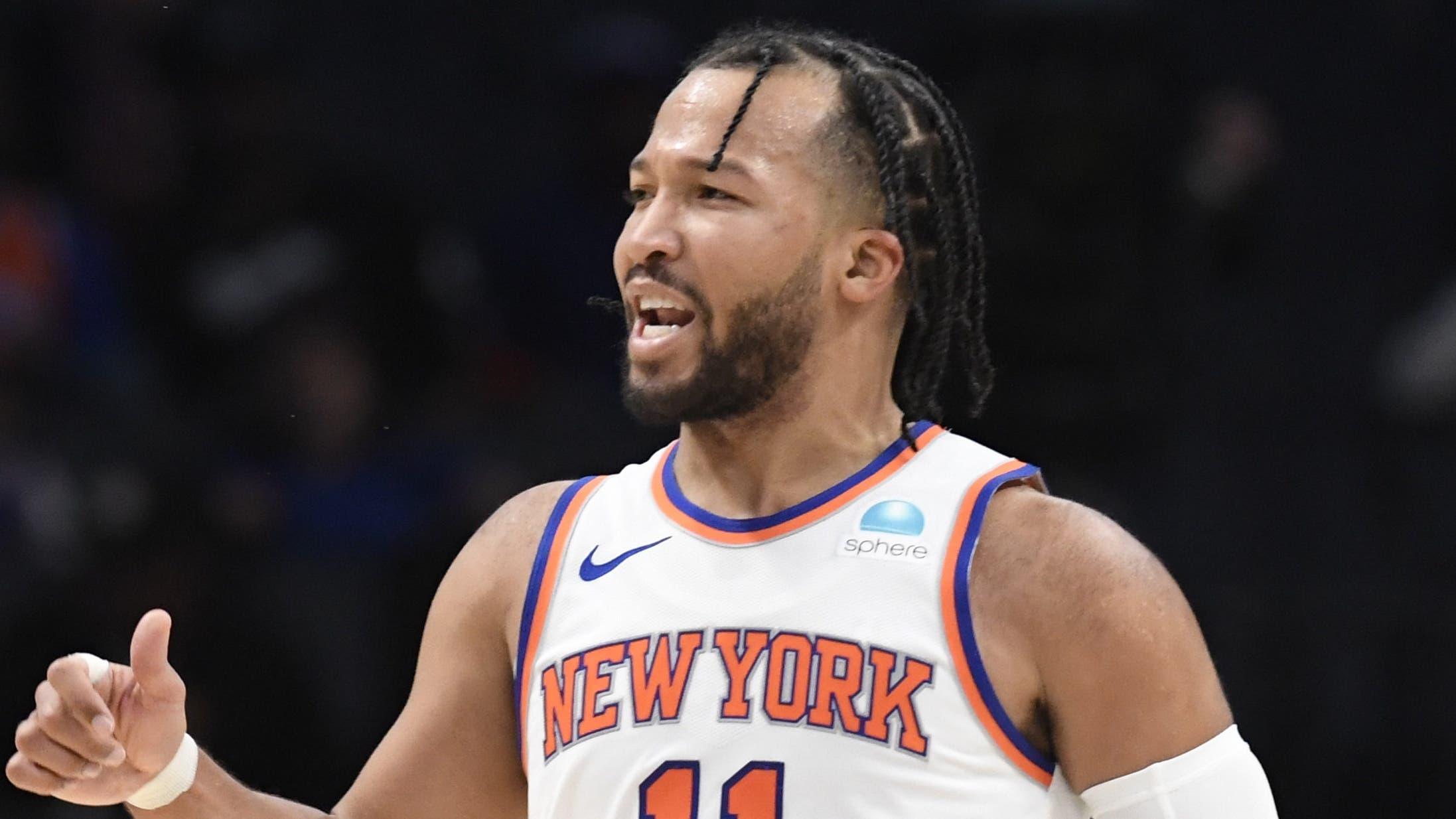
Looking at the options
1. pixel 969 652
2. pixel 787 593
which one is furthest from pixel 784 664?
pixel 969 652

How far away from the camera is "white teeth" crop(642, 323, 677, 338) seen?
2.86 metres

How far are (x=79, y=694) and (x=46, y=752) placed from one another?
102mm

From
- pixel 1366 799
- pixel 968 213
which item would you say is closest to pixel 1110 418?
pixel 1366 799

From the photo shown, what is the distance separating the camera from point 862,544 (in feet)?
9.14

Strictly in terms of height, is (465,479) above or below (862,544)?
below

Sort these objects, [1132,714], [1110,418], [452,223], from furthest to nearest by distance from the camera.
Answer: [452,223], [1110,418], [1132,714]

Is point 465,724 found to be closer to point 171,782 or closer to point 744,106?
point 171,782

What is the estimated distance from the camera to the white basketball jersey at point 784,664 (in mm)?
2648

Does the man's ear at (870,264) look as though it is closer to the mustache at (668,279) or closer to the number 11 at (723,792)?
the mustache at (668,279)

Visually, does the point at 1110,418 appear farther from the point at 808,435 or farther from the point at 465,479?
the point at 808,435

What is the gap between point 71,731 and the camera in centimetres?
261

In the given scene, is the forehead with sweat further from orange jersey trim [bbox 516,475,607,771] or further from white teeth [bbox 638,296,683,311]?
orange jersey trim [bbox 516,475,607,771]

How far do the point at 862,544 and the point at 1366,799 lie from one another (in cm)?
354

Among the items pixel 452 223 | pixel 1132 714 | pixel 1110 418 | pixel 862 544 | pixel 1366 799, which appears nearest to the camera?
pixel 1132 714
